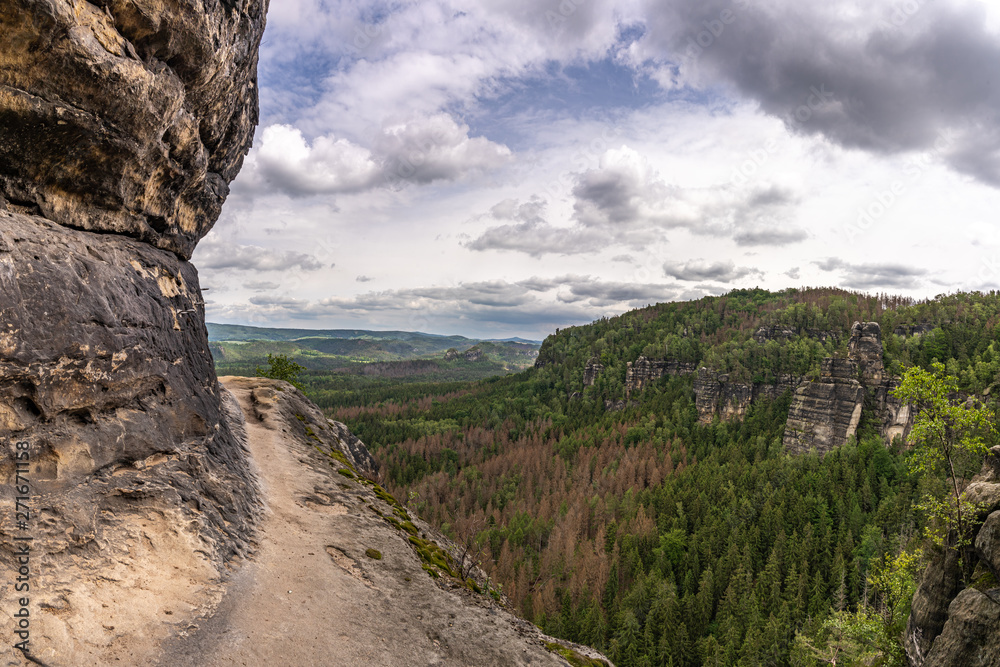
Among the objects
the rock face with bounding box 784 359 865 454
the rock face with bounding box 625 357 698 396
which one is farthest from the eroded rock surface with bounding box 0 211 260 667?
the rock face with bounding box 625 357 698 396

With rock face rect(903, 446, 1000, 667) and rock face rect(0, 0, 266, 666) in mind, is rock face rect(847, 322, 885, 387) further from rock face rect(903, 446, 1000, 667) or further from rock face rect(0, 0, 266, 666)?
rock face rect(0, 0, 266, 666)

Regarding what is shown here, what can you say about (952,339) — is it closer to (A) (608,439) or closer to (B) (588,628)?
(A) (608,439)

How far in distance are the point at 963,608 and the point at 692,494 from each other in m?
69.3

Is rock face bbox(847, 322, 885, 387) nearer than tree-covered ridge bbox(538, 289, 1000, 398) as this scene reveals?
Yes

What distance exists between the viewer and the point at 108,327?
13.4 metres

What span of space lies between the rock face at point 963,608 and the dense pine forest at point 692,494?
272 centimetres

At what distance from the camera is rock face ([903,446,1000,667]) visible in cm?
1310

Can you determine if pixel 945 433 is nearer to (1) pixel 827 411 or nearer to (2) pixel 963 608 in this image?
(2) pixel 963 608

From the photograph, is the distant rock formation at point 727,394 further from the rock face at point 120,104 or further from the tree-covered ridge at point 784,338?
the rock face at point 120,104

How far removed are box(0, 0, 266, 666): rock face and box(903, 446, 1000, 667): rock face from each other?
22.0 meters

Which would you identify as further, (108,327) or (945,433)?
(945,433)

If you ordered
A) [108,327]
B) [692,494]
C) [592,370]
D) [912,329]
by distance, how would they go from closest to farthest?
[108,327] < [692,494] < [912,329] < [592,370]

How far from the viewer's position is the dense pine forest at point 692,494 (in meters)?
50.8

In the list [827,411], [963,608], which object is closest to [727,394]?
[827,411]
